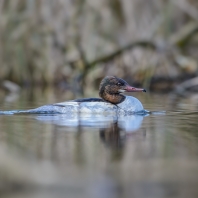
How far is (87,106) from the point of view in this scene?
9.70 metres

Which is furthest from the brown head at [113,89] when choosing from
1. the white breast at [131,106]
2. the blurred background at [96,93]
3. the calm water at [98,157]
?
the calm water at [98,157]

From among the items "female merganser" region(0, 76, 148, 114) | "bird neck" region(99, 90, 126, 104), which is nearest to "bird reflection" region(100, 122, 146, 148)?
"female merganser" region(0, 76, 148, 114)

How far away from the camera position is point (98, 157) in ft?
19.3

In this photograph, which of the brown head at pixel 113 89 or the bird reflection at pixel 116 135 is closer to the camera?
the bird reflection at pixel 116 135

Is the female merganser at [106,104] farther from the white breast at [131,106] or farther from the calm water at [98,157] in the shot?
the calm water at [98,157]

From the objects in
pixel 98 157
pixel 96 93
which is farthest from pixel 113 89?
pixel 96 93

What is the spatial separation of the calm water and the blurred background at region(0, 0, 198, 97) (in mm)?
8618

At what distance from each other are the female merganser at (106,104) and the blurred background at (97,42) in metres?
6.70

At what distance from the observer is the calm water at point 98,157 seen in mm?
4684

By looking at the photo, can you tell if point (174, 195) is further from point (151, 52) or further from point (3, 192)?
point (151, 52)

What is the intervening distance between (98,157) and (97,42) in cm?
1360

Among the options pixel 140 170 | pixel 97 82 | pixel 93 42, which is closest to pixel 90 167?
pixel 140 170

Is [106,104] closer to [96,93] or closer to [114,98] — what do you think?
[114,98]

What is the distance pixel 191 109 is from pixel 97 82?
10.2 meters
